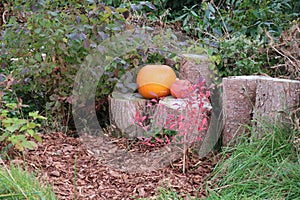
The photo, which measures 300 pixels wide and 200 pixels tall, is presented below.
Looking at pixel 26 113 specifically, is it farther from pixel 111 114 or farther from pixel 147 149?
pixel 147 149

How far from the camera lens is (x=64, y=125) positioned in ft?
13.8

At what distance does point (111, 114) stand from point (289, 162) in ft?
5.69

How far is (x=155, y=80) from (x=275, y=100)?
46.5 inches

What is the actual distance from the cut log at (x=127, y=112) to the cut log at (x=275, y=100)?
1082 mm

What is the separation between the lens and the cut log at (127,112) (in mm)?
3938

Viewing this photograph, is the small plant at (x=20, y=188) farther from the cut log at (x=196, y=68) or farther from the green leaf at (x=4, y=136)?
the cut log at (x=196, y=68)

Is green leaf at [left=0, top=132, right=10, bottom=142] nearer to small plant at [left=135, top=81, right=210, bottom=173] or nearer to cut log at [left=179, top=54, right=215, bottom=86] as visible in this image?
small plant at [left=135, top=81, right=210, bottom=173]

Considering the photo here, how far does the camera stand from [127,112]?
3.95 meters

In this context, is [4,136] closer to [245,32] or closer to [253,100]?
[253,100]

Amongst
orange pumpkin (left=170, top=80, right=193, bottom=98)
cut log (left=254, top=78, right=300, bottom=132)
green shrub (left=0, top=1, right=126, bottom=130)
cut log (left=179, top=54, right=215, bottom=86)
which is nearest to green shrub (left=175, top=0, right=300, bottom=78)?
cut log (left=179, top=54, right=215, bottom=86)

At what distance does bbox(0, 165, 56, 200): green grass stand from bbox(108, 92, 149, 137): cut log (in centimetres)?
134

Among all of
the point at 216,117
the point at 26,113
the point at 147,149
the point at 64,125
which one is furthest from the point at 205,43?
the point at 26,113

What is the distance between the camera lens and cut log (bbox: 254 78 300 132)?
318 cm

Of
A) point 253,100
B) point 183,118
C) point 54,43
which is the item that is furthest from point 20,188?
point 253,100
